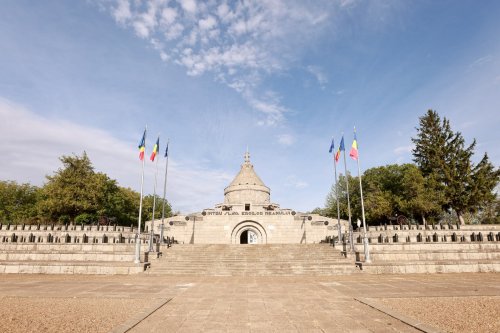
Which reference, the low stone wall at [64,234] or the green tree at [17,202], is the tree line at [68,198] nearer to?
the green tree at [17,202]

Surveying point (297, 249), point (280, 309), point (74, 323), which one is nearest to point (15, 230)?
point (297, 249)

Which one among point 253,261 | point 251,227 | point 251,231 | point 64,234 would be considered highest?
point 251,227

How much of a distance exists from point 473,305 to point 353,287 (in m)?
4.65

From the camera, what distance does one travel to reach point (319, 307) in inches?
340

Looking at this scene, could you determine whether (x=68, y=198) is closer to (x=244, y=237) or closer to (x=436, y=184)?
(x=244, y=237)

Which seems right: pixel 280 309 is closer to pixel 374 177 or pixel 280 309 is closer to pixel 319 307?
pixel 319 307

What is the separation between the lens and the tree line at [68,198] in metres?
42.1

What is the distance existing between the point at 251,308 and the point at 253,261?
1172 cm

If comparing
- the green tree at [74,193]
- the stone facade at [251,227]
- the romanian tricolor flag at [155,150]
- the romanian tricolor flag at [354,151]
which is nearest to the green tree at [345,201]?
the stone facade at [251,227]

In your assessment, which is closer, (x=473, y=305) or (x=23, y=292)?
(x=473, y=305)

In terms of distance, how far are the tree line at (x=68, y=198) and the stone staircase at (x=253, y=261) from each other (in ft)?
69.9

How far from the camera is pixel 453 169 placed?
132 feet

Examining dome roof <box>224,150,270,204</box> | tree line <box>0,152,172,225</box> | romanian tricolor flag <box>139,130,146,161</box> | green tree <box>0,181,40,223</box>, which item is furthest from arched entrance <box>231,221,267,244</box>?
green tree <box>0,181,40,223</box>

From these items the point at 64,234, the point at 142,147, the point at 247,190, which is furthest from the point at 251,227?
the point at 64,234
